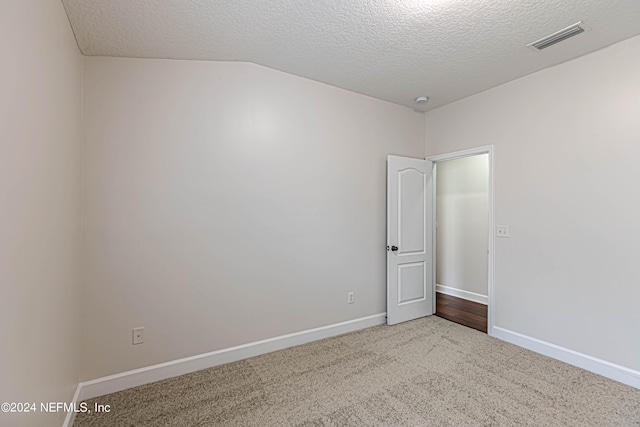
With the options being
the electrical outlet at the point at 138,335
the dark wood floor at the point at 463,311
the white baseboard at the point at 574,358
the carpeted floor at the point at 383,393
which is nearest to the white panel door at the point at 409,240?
the dark wood floor at the point at 463,311

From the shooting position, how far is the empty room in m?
1.79

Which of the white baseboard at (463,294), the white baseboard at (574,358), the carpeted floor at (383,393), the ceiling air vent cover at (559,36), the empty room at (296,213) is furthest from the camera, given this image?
the white baseboard at (463,294)

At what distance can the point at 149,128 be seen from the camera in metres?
2.38

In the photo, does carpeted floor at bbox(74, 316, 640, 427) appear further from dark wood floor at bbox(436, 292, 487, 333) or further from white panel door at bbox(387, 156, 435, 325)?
white panel door at bbox(387, 156, 435, 325)

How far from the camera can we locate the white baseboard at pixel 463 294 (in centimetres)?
441

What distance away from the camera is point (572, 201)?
8.69 feet

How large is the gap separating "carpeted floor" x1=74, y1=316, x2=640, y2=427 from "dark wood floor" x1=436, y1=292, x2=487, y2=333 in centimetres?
69

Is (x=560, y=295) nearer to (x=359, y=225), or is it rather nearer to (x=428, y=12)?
(x=359, y=225)

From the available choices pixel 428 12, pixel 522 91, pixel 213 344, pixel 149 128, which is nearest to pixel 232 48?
pixel 149 128

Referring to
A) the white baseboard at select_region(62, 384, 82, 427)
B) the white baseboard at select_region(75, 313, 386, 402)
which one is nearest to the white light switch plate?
the white baseboard at select_region(75, 313, 386, 402)

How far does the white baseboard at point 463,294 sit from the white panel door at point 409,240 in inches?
40.2

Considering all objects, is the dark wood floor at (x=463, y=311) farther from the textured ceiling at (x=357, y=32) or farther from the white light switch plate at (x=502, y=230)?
the textured ceiling at (x=357, y=32)

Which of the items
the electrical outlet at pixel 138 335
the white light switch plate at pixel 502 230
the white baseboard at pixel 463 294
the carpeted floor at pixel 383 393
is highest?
the white light switch plate at pixel 502 230

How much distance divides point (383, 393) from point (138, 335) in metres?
1.95
